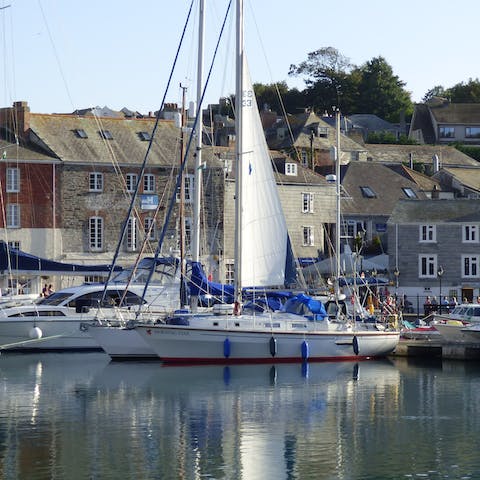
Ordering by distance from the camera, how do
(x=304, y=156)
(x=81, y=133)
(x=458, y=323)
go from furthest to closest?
(x=304, y=156), (x=81, y=133), (x=458, y=323)

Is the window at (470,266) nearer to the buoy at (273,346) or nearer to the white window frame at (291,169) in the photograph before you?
the white window frame at (291,169)

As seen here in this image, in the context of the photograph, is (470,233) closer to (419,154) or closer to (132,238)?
(132,238)

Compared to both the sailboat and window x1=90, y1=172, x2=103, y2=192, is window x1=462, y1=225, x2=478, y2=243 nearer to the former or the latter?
window x1=90, y1=172, x2=103, y2=192

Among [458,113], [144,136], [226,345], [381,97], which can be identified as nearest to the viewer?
[226,345]

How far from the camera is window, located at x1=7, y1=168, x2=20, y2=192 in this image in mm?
73562

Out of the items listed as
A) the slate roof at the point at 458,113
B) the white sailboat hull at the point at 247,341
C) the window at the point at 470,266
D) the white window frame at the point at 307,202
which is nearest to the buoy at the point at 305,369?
the white sailboat hull at the point at 247,341

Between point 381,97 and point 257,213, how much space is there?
107 m

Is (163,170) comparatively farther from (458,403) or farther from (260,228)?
(458,403)

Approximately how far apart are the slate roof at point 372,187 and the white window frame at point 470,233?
56.5 feet

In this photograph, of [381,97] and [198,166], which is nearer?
[198,166]

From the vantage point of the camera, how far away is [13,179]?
7362cm

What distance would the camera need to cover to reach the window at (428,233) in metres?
73.2

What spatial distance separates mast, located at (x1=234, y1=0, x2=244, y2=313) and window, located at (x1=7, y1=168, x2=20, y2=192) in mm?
27923

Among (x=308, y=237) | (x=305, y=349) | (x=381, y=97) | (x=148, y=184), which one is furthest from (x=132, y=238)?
(x=381, y=97)
